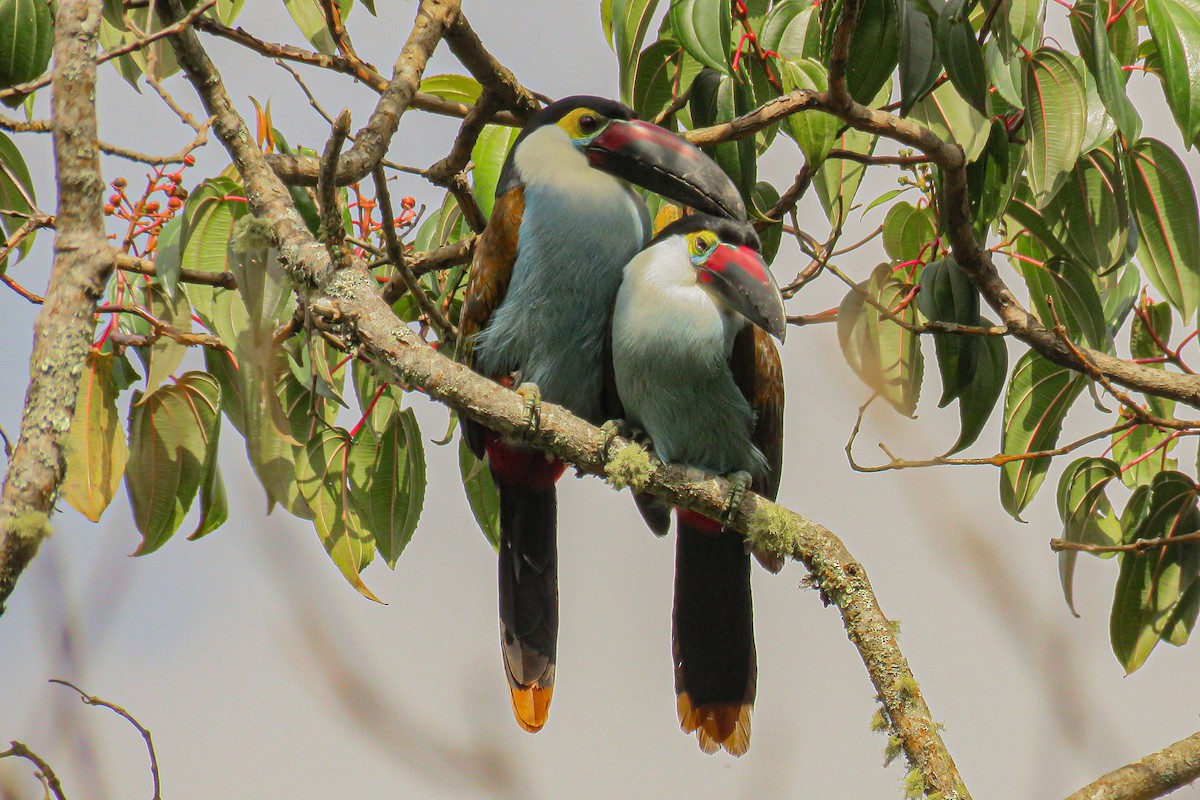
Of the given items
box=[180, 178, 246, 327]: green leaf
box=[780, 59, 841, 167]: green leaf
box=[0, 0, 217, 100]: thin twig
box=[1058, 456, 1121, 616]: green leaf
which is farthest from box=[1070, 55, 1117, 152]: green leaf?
box=[180, 178, 246, 327]: green leaf

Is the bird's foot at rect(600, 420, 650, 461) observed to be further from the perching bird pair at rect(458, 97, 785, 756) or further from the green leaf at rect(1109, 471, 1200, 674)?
the green leaf at rect(1109, 471, 1200, 674)

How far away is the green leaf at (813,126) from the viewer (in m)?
2.56

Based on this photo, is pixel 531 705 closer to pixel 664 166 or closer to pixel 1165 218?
pixel 664 166

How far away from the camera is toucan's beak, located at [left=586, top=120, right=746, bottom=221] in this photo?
9.49ft

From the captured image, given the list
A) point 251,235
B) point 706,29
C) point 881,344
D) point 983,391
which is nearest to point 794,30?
point 706,29

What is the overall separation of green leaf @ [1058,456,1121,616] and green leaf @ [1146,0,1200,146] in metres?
1.05

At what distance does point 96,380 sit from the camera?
2.77 m

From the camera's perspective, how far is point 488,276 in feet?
10.2

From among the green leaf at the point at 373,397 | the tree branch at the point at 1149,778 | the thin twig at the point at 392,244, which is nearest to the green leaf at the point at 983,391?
the tree branch at the point at 1149,778

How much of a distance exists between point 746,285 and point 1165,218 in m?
1.10

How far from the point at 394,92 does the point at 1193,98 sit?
5.48ft

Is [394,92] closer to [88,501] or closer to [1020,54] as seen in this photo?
[88,501]

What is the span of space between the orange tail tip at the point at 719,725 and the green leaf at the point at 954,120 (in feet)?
4.91

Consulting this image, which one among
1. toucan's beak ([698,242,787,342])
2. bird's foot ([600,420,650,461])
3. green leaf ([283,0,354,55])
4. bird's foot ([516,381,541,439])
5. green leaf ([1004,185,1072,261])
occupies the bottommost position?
bird's foot ([516,381,541,439])
